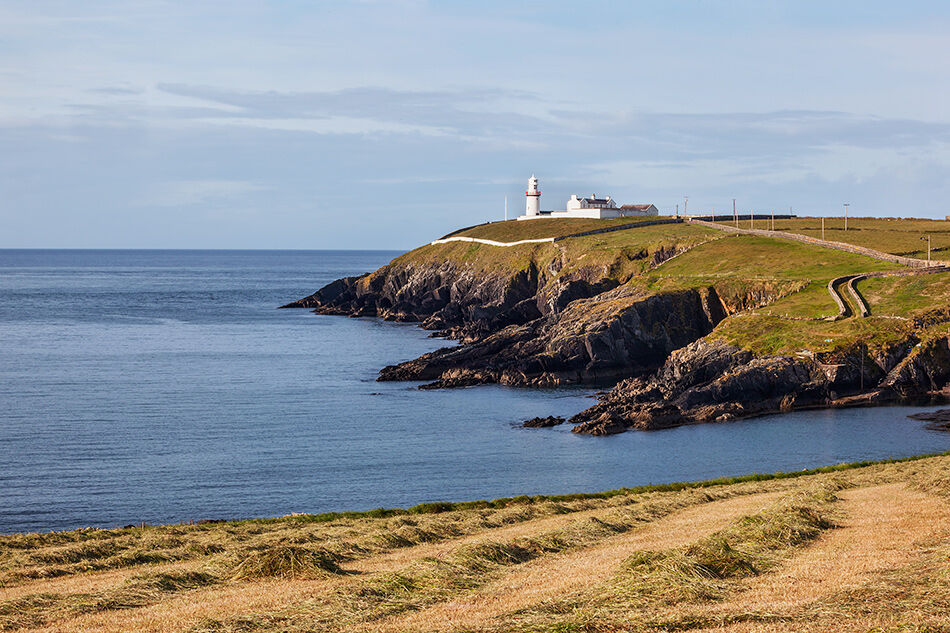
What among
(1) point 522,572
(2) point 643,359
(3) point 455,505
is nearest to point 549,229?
(2) point 643,359

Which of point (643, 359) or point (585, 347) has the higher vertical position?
point (585, 347)

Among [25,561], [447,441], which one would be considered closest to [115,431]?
[447,441]

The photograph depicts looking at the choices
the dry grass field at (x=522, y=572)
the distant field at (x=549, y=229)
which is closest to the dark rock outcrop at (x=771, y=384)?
the dry grass field at (x=522, y=572)

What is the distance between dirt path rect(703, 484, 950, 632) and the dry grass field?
0.08 m

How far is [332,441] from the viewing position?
7188 centimetres

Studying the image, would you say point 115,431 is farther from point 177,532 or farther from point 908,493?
point 908,493

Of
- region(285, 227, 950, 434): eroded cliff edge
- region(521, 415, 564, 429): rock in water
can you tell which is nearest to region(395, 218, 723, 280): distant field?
region(285, 227, 950, 434): eroded cliff edge

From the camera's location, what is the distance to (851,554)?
25547mm

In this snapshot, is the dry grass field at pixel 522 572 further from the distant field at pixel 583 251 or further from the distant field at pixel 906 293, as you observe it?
the distant field at pixel 583 251

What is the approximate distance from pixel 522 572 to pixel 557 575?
4.21 ft

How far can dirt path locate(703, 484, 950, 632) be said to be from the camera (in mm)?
20297

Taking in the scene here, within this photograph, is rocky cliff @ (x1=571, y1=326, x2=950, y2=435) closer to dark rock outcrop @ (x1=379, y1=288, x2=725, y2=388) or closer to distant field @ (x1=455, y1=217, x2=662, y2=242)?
dark rock outcrop @ (x1=379, y1=288, x2=725, y2=388)

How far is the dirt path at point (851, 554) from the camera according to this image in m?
20.3

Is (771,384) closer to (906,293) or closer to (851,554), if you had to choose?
(906,293)
